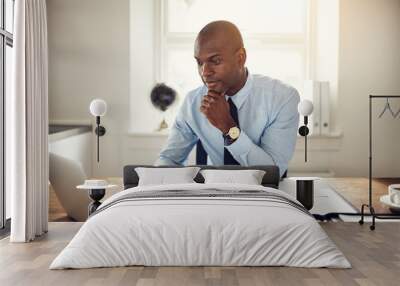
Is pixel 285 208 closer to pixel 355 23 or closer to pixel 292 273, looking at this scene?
pixel 292 273

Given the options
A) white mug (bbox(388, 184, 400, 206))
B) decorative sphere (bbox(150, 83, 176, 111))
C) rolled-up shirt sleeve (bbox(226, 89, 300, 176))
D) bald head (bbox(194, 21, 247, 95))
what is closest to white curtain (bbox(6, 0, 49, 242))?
decorative sphere (bbox(150, 83, 176, 111))

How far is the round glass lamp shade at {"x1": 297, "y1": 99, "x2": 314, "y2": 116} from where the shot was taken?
7.36 m

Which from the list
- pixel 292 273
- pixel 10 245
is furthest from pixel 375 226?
pixel 10 245

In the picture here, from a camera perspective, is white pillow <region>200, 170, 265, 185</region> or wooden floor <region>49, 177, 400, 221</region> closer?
white pillow <region>200, 170, 265, 185</region>

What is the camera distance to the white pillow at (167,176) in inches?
271

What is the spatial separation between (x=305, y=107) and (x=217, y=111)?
0.93 metres

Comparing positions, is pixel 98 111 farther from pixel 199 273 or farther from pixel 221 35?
pixel 199 273

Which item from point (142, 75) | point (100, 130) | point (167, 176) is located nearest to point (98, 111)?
point (100, 130)

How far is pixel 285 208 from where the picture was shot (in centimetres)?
530

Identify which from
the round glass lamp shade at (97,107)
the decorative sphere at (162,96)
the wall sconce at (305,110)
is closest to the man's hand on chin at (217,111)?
the decorative sphere at (162,96)

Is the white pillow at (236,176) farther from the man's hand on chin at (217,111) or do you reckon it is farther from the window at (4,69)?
the window at (4,69)

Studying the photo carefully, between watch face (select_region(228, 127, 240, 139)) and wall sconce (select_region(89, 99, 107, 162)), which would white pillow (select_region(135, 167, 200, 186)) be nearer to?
watch face (select_region(228, 127, 240, 139))

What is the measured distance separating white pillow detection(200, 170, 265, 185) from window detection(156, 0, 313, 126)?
1.05 m

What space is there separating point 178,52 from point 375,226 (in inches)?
107
